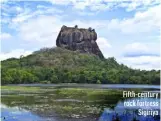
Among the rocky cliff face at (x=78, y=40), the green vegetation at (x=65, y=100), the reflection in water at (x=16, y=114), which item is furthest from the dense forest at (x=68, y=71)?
the reflection in water at (x=16, y=114)

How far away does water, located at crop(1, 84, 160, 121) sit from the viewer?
6242mm

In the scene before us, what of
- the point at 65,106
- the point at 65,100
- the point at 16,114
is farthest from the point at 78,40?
the point at 16,114

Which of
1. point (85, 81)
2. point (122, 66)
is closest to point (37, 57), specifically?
point (85, 81)

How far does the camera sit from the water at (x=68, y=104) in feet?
20.5

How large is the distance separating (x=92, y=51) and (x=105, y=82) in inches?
23.3

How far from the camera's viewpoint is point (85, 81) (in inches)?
273

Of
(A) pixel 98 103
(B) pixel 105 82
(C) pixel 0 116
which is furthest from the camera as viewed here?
(B) pixel 105 82

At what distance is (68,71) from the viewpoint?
6.89 metres

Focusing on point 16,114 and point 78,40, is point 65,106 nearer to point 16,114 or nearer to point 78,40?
point 16,114

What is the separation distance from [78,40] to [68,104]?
131cm

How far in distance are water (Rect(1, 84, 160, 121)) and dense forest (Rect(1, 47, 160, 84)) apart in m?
0.24

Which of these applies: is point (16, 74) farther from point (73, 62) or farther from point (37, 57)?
point (73, 62)

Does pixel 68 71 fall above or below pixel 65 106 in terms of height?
above

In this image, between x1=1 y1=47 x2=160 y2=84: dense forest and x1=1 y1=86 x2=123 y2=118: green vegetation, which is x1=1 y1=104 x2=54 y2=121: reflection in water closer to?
x1=1 y1=86 x2=123 y2=118: green vegetation
